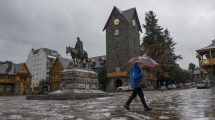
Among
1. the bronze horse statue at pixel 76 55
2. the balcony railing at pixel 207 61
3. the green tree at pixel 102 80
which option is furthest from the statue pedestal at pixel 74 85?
the green tree at pixel 102 80

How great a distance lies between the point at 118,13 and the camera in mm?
58375

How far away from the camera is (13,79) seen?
6719 cm

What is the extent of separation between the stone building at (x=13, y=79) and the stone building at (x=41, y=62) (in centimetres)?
3773

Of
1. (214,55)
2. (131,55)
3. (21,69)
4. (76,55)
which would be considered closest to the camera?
(76,55)

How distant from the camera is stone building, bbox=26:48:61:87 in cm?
11050

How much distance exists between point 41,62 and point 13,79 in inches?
1810

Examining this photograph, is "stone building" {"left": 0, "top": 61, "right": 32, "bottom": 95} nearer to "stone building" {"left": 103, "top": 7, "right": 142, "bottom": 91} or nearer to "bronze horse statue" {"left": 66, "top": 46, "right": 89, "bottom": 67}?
"stone building" {"left": 103, "top": 7, "right": 142, "bottom": 91}

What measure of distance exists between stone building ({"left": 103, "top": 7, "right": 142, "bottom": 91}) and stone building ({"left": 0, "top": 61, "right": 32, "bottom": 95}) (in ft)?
84.7

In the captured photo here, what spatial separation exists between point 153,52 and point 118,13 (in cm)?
1215

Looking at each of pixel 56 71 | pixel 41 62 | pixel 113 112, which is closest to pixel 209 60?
pixel 113 112

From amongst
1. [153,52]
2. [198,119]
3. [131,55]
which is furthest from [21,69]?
[198,119]

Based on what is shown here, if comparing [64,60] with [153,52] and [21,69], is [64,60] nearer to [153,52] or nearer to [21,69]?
[21,69]

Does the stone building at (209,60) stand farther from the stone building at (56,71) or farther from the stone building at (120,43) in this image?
the stone building at (56,71)

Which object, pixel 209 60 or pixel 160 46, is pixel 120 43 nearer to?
pixel 160 46
